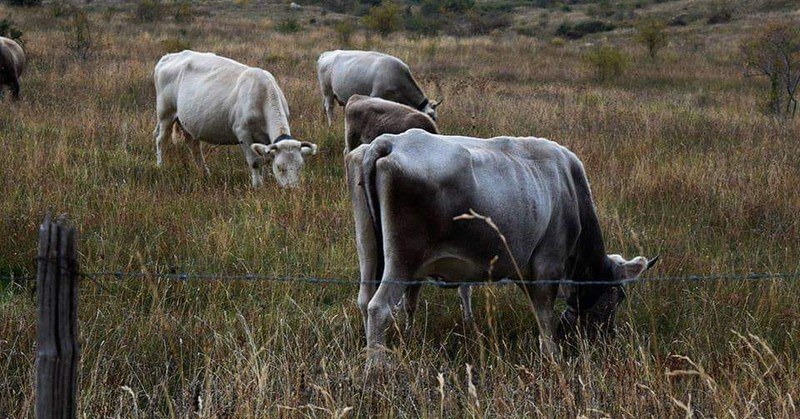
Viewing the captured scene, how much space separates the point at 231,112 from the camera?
10.3 metres

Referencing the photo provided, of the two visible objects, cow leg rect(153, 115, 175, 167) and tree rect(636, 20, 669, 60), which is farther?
tree rect(636, 20, 669, 60)

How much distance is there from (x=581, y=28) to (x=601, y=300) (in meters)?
46.5

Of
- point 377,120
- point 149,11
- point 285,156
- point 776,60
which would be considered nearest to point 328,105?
point 377,120

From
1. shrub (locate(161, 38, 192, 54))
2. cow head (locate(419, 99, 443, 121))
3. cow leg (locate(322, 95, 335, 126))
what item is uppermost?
cow head (locate(419, 99, 443, 121))

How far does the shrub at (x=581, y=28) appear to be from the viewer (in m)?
48.3

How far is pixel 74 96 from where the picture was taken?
1466 cm

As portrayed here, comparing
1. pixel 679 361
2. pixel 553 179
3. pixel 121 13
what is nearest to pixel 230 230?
pixel 553 179

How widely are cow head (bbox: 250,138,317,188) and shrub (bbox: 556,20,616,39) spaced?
40.8 meters

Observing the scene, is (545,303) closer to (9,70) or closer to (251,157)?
(251,157)

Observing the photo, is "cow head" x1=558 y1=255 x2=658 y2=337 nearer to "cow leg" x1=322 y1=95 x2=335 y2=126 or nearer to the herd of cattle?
the herd of cattle

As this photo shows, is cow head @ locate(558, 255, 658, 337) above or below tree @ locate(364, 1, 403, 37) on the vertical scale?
above

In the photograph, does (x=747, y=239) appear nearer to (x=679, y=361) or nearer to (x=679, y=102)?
(x=679, y=361)

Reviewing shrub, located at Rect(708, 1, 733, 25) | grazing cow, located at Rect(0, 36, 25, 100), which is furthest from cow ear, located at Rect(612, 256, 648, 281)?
shrub, located at Rect(708, 1, 733, 25)

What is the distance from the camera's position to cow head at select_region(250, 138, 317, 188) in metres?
9.27
